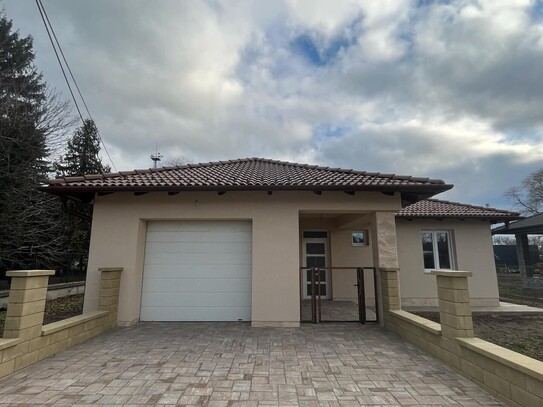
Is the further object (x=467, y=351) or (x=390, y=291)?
(x=390, y=291)

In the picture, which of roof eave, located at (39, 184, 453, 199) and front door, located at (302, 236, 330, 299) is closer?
roof eave, located at (39, 184, 453, 199)

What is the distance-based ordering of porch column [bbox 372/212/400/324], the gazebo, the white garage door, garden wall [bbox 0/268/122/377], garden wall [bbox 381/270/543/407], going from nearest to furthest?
garden wall [bbox 381/270/543/407] < garden wall [bbox 0/268/122/377] < porch column [bbox 372/212/400/324] < the white garage door < the gazebo

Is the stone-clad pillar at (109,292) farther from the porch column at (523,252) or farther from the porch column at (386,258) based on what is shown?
the porch column at (523,252)

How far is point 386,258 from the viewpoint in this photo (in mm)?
6871

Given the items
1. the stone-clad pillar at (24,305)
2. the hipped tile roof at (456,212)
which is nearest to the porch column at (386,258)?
the hipped tile roof at (456,212)

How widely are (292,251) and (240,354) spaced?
8.93 ft

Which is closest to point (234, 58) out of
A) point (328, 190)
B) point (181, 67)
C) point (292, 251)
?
point (181, 67)

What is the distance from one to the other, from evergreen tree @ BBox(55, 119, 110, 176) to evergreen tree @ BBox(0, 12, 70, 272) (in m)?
5.64

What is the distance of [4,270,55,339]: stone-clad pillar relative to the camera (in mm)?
4047

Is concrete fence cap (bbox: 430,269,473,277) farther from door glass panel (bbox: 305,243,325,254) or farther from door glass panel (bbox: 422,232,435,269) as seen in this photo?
door glass panel (bbox: 422,232,435,269)

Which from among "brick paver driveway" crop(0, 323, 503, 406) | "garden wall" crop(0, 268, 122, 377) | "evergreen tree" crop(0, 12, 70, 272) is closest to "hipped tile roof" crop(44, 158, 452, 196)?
"garden wall" crop(0, 268, 122, 377)

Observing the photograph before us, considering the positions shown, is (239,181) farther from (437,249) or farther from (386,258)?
(437,249)

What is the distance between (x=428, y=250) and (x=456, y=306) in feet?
24.1

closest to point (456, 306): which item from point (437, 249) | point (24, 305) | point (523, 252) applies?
point (24, 305)
